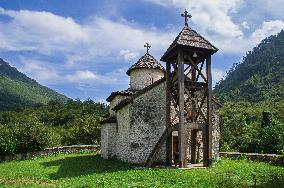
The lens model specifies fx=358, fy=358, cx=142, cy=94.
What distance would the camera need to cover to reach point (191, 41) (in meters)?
21.9

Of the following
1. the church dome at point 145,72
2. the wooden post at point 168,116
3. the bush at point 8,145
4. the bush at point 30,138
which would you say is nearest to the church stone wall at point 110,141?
the church dome at point 145,72

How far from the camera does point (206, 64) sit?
2250 cm

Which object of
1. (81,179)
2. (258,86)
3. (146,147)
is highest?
(258,86)

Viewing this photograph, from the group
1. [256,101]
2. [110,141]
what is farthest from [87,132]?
[256,101]

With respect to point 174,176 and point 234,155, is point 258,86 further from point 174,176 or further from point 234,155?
point 174,176

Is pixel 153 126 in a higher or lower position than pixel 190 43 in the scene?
lower

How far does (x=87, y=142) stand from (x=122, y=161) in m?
25.3

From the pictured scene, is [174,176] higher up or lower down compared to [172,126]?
lower down

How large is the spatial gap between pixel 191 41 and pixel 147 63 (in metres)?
8.41

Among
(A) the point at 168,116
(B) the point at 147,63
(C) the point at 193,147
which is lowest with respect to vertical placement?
(C) the point at 193,147

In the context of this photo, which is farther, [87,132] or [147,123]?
[87,132]

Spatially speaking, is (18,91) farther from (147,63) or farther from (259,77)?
(147,63)

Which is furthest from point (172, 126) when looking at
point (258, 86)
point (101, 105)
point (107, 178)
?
point (258, 86)

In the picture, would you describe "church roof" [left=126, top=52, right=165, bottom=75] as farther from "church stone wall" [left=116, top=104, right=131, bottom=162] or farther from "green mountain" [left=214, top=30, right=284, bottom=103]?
"green mountain" [left=214, top=30, right=284, bottom=103]
